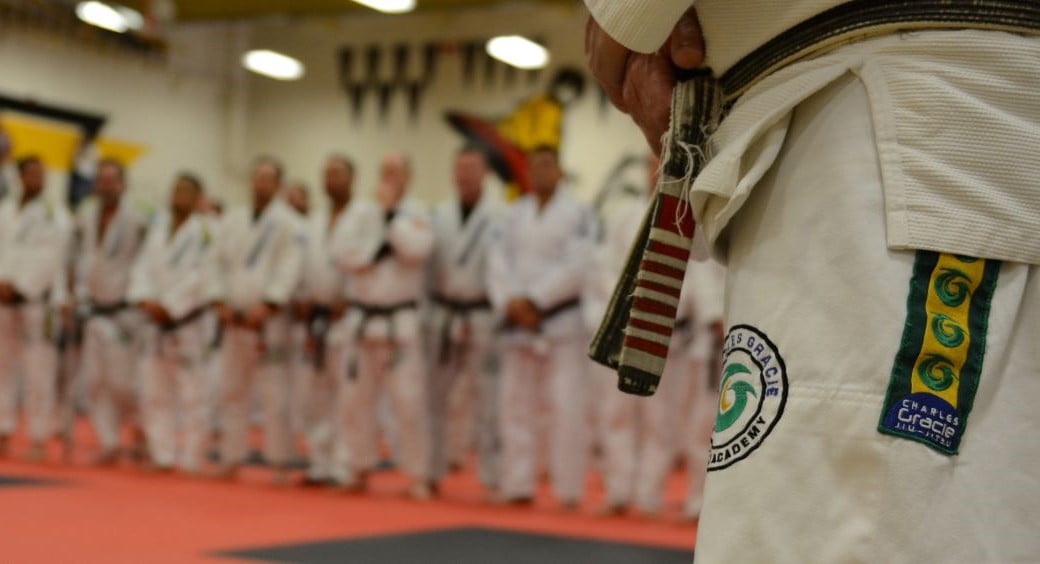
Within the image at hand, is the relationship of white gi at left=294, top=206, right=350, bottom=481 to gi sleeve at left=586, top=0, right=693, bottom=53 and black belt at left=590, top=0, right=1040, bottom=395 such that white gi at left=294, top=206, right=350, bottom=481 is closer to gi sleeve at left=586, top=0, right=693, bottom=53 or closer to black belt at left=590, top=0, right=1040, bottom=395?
black belt at left=590, top=0, right=1040, bottom=395

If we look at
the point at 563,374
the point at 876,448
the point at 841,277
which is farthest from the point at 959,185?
the point at 563,374

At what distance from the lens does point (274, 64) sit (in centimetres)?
1498

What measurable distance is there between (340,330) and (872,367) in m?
6.07

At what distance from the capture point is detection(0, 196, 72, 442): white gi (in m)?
8.01

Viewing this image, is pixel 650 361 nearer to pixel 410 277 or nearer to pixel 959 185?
pixel 959 185

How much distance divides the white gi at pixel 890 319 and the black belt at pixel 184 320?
678 cm

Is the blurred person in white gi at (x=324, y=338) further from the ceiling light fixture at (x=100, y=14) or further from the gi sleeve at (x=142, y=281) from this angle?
the ceiling light fixture at (x=100, y=14)

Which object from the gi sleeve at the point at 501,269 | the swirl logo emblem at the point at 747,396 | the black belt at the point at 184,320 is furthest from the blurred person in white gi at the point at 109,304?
the swirl logo emblem at the point at 747,396

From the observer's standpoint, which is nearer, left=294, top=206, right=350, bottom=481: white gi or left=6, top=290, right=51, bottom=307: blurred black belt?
left=294, top=206, right=350, bottom=481: white gi

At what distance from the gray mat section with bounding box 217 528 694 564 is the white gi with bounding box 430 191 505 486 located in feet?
6.07

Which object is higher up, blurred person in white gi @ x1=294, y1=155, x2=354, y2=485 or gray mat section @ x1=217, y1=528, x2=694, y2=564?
blurred person in white gi @ x1=294, y1=155, x2=354, y2=485

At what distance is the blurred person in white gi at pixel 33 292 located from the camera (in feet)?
26.3

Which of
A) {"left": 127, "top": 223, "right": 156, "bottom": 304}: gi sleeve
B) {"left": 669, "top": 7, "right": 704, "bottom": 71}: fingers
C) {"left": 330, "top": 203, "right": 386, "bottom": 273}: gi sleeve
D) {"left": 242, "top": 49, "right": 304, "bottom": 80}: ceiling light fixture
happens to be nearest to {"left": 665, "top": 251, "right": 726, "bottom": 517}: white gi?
{"left": 330, "top": 203, "right": 386, "bottom": 273}: gi sleeve

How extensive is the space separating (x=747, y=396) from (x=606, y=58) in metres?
0.49
